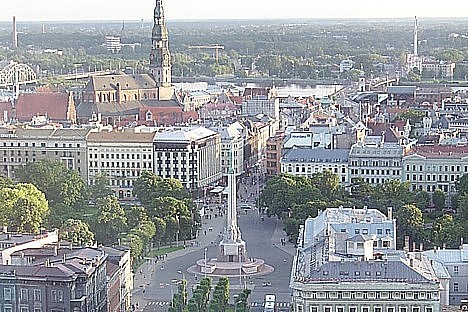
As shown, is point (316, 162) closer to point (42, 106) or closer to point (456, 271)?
point (456, 271)

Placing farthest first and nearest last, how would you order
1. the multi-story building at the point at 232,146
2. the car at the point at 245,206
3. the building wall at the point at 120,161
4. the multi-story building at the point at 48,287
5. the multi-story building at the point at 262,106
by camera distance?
the multi-story building at the point at 262,106, the multi-story building at the point at 232,146, the building wall at the point at 120,161, the car at the point at 245,206, the multi-story building at the point at 48,287

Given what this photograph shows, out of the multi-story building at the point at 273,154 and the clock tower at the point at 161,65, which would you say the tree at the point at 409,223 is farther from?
the clock tower at the point at 161,65

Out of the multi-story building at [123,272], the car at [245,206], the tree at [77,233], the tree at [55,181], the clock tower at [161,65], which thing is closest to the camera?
the multi-story building at [123,272]

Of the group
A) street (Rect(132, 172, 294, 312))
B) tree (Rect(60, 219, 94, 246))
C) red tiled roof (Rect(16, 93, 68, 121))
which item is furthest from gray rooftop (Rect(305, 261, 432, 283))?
red tiled roof (Rect(16, 93, 68, 121))

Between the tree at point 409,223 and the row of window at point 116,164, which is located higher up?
the tree at point 409,223

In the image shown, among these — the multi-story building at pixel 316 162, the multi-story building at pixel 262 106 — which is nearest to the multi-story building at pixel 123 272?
the multi-story building at pixel 316 162

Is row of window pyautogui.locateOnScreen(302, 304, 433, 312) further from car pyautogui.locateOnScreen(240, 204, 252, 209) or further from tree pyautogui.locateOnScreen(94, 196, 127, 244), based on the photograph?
car pyautogui.locateOnScreen(240, 204, 252, 209)
